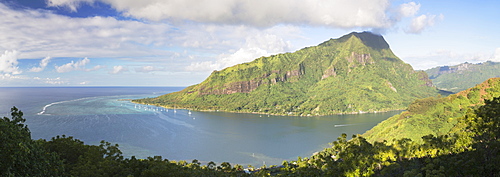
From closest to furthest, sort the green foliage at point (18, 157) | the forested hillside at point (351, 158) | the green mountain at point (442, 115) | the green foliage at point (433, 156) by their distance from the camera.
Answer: the green foliage at point (18, 157)
the forested hillside at point (351, 158)
the green foliage at point (433, 156)
the green mountain at point (442, 115)

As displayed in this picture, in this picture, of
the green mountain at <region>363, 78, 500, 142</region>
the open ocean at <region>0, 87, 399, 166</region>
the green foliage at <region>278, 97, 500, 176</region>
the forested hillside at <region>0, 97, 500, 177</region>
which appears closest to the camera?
the forested hillside at <region>0, 97, 500, 177</region>

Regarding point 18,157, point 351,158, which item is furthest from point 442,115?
point 18,157

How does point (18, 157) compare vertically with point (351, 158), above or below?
above

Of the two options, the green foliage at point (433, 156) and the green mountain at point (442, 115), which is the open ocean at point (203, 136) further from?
the green foliage at point (433, 156)

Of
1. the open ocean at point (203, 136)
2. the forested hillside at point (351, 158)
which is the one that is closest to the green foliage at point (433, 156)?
the forested hillside at point (351, 158)

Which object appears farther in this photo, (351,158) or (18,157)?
(351,158)

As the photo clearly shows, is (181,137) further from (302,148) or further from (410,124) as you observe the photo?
(410,124)

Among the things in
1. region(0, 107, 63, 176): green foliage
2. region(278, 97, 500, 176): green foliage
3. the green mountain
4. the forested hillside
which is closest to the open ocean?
the green mountain

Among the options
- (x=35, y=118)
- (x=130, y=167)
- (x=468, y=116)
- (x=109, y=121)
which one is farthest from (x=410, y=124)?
(x=35, y=118)

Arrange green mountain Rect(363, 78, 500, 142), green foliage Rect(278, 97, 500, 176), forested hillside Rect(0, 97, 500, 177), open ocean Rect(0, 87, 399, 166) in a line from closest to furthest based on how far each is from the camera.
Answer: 1. forested hillside Rect(0, 97, 500, 177)
2. green foliage Rect(278, 97, 500, 176)
3. green mountain Rect(363, 78, 500, 142)
4. open ocean Rect(0, 87, 399, 166)

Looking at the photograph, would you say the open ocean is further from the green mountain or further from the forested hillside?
the forested hillside

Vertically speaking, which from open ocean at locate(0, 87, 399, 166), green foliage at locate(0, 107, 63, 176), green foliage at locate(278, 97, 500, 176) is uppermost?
green foliage at locate(0, 107, 63, 176)

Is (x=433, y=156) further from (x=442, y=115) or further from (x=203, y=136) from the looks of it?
(x=203, y=136)
